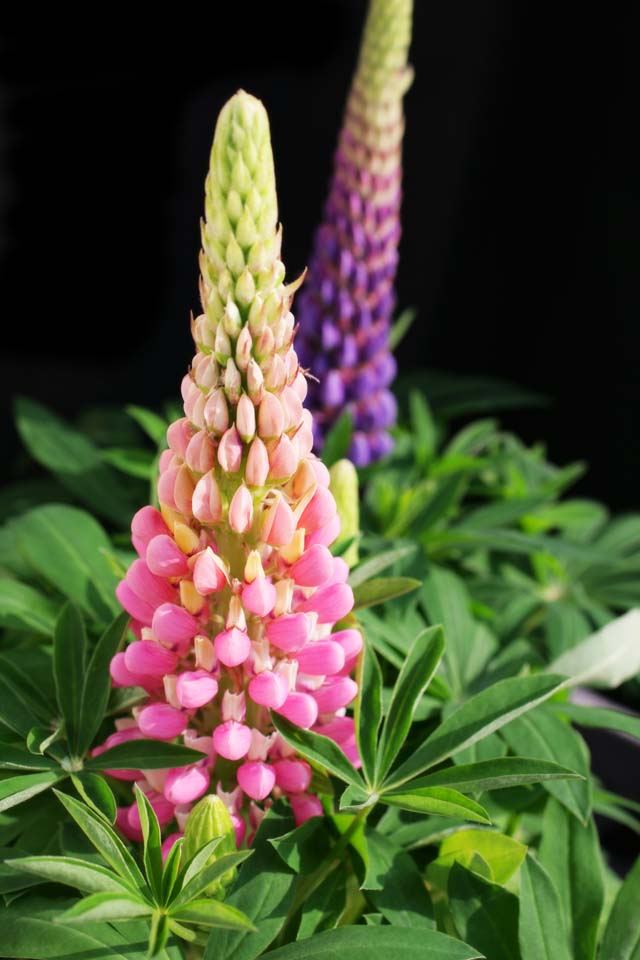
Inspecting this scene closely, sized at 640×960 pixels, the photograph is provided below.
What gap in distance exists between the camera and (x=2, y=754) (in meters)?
0.62

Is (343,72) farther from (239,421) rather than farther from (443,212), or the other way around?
(239,421)

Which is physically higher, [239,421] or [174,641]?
[239,421]

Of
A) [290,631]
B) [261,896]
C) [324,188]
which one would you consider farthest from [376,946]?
[324,188]

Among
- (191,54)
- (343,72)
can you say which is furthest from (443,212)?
(191,54)

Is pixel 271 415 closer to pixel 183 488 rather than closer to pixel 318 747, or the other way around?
pixel 183 488

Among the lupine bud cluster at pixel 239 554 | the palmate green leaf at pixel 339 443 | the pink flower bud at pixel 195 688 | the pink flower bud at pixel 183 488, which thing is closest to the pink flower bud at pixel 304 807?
the lupine bud cluster at pixel 239 554

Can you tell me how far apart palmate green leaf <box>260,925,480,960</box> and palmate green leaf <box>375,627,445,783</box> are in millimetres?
85

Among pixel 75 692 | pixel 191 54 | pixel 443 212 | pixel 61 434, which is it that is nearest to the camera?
pixel 75 692

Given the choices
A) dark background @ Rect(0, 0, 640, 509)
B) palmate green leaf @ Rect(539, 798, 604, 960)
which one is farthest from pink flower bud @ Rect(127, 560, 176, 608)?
dark background @ Rect(0, 0, 640, 509)

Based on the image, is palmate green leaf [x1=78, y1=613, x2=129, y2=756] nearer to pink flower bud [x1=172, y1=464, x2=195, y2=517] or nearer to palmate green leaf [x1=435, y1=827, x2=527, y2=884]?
pink flower bud [x1=172, y1=464, x2=195, y2=517]

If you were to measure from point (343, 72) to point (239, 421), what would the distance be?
166 cm

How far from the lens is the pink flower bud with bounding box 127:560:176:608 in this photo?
600 mm

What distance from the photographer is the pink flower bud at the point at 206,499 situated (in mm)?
570

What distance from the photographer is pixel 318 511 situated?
61cm
